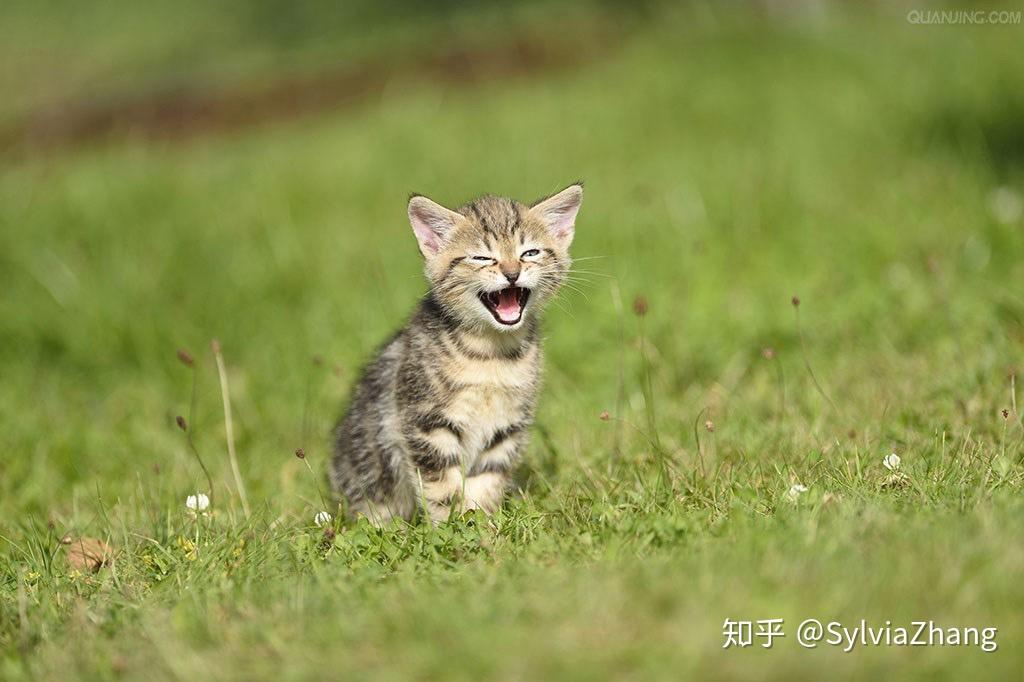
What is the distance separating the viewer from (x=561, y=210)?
4426 millimetres

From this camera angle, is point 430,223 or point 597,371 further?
point 597,371

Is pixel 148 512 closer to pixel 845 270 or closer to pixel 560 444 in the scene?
pixel 560 444

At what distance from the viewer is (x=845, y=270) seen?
6.31 meters

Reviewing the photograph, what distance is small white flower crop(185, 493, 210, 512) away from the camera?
4105mm

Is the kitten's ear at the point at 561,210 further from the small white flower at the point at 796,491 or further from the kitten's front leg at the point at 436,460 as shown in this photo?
the small white flower at the point at 796,491

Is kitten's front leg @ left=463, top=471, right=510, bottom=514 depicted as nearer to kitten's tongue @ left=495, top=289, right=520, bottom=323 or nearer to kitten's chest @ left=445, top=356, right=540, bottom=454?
kitten's chest @ left=445, top=356, right=540, bottom=454

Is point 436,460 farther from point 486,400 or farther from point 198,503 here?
point 198,503

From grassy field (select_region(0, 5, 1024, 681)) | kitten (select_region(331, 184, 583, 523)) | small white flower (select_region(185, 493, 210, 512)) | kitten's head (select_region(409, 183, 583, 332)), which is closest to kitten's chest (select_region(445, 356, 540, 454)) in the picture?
kitten (select_region(331, 184, 583, 523))

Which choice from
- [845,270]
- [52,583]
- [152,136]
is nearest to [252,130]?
[152,136]

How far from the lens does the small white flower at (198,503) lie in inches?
162

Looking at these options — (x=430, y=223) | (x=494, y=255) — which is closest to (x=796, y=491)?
(x=494, y=255)

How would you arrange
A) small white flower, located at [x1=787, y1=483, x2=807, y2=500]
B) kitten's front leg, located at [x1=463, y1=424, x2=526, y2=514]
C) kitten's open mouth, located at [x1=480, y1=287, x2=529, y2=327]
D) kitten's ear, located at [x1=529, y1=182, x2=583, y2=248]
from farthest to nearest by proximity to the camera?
1. kitten's ear, located at [x1=529, y1=182, x2=583, y2=248]
2. kitten's front leg, located at [x1=463, y1=424, x2=526, y2=514]
3. kitten's open mouth, located at [x1=480, y1=287, x2=529, y2=327]
4. small white flower, located at [x1=787, y1=483, x2=807, y2=500]

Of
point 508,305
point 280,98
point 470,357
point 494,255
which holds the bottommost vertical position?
point 470,357

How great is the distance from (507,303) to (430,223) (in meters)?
0.50
